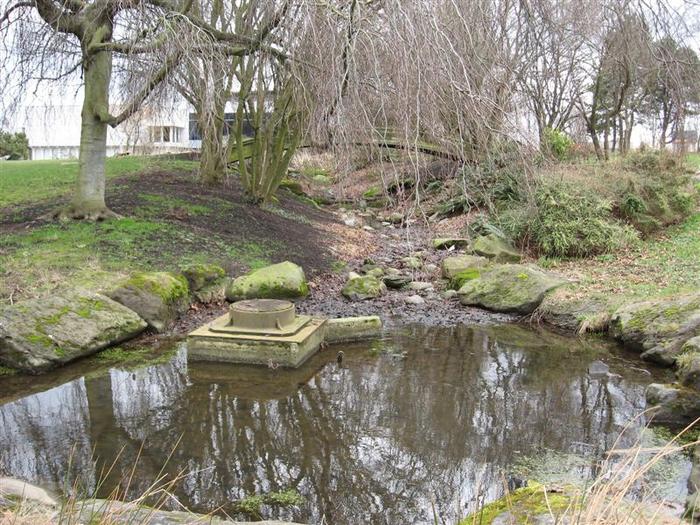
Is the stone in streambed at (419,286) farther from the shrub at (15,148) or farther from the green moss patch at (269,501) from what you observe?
the shrub at (15,148)

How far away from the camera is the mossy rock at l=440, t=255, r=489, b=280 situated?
32.6 ft

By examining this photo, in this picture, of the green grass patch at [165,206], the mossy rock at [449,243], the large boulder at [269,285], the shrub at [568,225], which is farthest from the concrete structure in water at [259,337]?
the mossy rock at [449,243]

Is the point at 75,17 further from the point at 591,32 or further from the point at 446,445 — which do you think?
the point at 446,445

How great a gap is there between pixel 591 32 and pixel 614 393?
126 inches

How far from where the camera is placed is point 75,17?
27.5ft

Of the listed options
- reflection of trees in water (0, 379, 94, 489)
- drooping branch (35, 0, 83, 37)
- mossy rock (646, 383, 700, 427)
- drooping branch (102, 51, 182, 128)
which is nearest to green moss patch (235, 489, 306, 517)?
reflection of trees in water (0, 379, 94, 489)

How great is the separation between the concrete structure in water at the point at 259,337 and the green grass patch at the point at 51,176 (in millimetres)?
7707

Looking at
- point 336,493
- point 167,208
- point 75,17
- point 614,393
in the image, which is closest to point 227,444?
point 336,493

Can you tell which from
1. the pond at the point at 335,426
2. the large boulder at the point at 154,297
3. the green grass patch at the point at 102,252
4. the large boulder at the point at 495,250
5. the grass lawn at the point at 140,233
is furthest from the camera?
the large boulder at the point at 495,250

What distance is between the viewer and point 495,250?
1120 centimetres

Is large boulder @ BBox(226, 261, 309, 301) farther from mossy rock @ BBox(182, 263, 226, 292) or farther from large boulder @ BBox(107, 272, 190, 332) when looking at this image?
large boulder @ BBox(107, 272, 190, 332)

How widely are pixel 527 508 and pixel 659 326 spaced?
4665 millimetres

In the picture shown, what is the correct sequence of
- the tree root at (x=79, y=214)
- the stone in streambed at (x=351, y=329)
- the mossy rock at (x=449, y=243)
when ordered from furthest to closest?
the mossy rock at (x=449, y=243)
the tree root at (x=79, y=214)
the stone in streambed at (x=351, y=329)

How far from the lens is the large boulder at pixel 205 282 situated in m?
8.18
